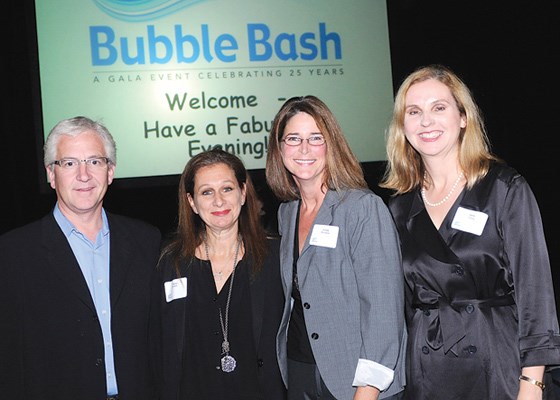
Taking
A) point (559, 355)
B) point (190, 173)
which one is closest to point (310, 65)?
point (190, 173)

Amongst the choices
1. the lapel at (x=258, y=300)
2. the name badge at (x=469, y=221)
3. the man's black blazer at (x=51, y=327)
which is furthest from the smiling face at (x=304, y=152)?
the man's black blazer at (x=51, y=327)

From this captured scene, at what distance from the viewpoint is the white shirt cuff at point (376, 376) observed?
2352 millimetres

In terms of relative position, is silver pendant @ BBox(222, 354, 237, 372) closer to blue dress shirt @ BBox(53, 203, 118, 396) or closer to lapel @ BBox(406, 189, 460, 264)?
blue dress shirt @ BBox(53, 203, 118, 396)

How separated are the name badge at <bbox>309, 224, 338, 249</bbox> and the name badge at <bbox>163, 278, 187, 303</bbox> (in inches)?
23.6

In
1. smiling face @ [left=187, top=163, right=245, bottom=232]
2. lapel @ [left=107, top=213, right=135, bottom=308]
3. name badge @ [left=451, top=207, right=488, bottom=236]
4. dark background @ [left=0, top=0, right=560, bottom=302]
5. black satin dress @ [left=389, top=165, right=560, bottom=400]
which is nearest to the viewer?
black satin dress @ [left=389, top=165, right=560, bottom=400]

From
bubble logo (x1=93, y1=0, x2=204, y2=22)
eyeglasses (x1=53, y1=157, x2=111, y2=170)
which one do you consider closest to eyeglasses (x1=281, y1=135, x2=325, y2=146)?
eyeglasses (x1=53, y1=157, x2=111, y2=170)

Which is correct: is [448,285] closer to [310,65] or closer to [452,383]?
[452,383]

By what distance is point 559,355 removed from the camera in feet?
7.13

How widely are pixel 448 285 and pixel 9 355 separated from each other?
5.56 ft

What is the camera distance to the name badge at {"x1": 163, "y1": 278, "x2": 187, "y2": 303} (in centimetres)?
275

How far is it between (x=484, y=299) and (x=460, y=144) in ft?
1.99

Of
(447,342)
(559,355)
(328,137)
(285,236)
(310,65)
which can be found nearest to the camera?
(559,355)

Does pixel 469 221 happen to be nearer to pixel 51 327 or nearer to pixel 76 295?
pixel 76 295

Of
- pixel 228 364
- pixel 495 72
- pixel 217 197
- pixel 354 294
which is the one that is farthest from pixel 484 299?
pixel 495 72
